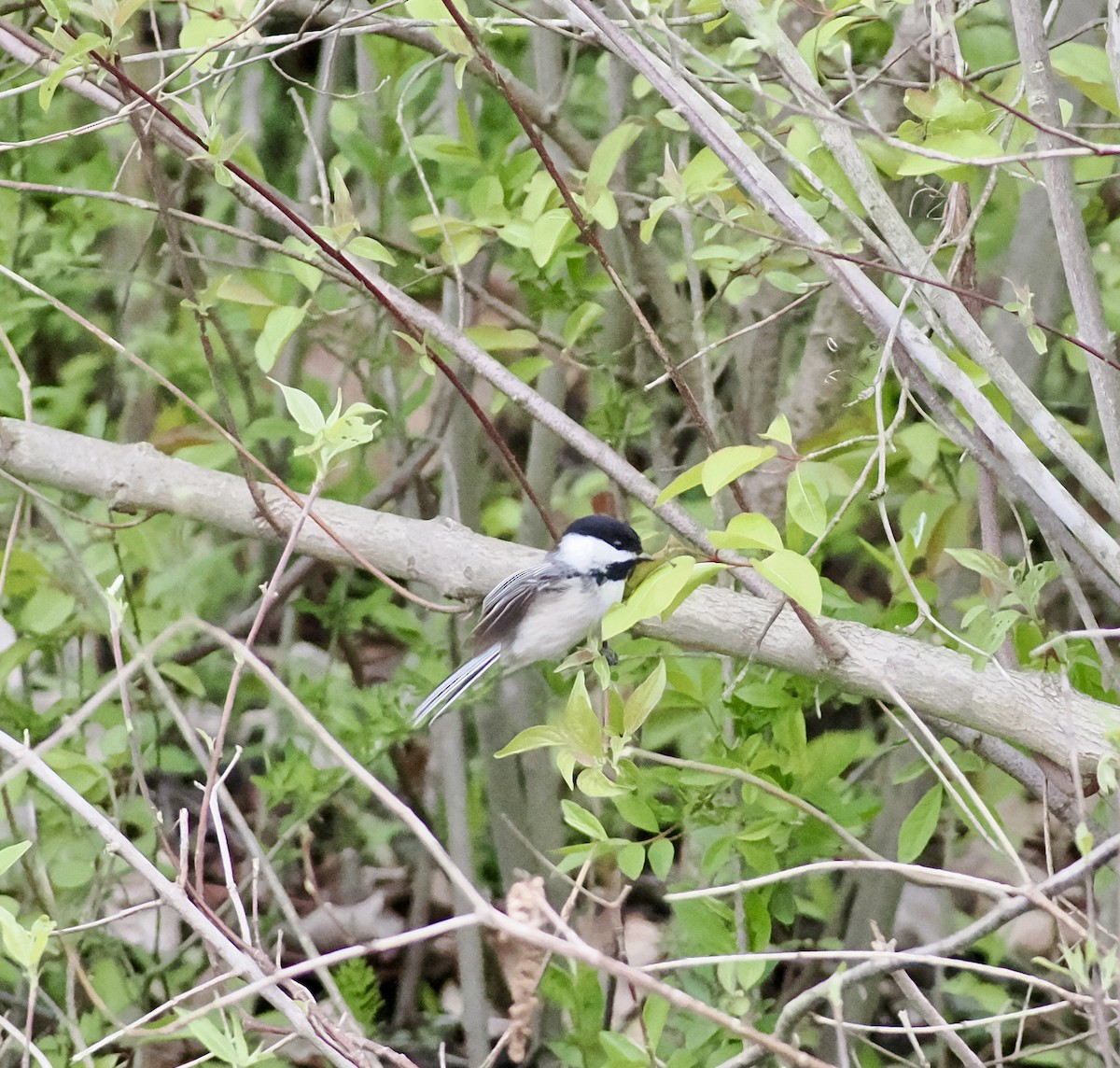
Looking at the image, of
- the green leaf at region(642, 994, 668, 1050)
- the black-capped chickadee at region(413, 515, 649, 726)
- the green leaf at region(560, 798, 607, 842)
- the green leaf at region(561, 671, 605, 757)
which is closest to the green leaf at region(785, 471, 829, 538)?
the green leaf at region(561, 671, 605, 757)

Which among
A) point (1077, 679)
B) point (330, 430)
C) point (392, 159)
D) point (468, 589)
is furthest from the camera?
point (392, 159)

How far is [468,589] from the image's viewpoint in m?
1.87

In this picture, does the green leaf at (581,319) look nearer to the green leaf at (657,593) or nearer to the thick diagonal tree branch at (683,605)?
the thick diagonal tree branch at (683,605)

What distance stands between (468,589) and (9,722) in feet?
3.54

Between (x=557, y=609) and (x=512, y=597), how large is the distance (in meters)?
0.22

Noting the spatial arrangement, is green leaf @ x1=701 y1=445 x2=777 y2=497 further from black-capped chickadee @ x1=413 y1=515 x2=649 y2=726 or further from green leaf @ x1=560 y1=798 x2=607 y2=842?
black-capped chickadee @ x1=413 y1=515 x2=649 y2=726

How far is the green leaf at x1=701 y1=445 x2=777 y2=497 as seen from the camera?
3.96 feet

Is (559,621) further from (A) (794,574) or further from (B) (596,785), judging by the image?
(A) (794,574)

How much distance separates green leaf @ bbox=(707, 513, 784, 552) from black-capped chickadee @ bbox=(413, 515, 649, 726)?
0.91 m

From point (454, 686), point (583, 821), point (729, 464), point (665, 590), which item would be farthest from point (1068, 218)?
point (454, 686)

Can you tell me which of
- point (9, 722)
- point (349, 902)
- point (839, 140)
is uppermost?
point (839, 140)

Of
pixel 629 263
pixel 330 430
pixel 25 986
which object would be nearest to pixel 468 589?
pixel 330 430

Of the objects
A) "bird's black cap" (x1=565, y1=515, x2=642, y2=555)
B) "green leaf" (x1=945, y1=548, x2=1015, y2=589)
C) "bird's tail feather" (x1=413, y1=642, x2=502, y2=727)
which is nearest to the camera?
"green leaf" (x1=945, y1=548, x2=1015, y2=589)

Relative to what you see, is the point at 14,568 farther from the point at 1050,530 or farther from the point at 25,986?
the point at 1050,530
